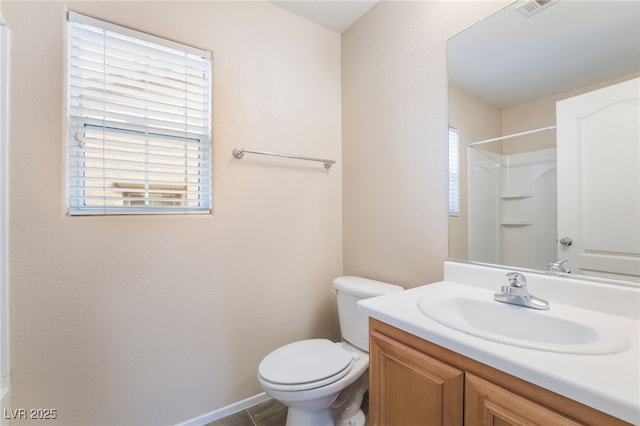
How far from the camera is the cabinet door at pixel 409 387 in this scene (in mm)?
735

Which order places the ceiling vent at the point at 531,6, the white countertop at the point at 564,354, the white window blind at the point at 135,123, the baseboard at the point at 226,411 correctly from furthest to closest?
the baseboard at the point at 226,411 < the white window blind at the point at 135,123 < the ceiling vent at the point at 531,6 < the white countertop at the point at 564,354

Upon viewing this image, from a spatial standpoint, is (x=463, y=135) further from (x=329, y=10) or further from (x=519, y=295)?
(x=329, y=10)

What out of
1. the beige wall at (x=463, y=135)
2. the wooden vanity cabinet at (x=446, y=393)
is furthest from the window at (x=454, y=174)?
the wooden vanity cabinet at (x=446, y=393)

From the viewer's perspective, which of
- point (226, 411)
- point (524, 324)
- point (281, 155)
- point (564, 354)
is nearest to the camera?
point (564, 354)

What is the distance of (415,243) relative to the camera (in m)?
1.47

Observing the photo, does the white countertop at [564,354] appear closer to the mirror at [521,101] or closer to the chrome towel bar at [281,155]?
the mirror at [521,101]

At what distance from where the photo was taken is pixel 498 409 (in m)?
0.64

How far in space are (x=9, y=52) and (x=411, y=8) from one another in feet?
5.91

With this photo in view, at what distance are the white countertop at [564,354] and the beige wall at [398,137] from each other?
36 centimetres

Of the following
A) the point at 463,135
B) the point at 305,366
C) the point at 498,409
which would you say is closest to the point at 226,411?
the point at 305,366

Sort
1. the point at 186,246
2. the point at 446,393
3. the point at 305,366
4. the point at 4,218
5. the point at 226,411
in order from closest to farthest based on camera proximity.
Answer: the point at 446,393, the point at 4,218, the point at 305,366, the point at 186,246, the point at 226,411

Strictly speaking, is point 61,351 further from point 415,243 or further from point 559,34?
point 559,34

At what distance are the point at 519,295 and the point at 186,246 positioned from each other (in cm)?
146

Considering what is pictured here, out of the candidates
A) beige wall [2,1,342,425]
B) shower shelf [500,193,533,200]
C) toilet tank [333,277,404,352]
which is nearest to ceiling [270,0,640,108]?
shower shelf [500,193,533,200]
